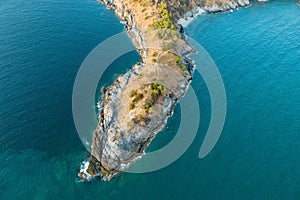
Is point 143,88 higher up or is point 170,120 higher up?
point 143,88

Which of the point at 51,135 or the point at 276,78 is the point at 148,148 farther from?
the point at 276,78

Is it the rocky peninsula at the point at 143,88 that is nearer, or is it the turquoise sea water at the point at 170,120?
the turquoise sea water at the point at 170,120

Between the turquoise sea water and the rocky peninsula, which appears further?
the rocky peninsula

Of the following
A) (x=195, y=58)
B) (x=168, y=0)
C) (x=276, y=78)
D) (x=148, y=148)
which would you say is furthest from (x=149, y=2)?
(x=148, y=148)

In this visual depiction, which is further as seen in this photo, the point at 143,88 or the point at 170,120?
the point at 143,88
